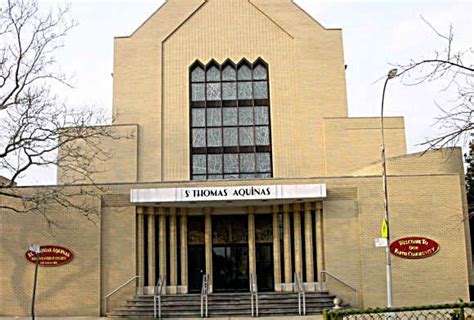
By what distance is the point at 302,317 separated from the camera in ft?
83.5

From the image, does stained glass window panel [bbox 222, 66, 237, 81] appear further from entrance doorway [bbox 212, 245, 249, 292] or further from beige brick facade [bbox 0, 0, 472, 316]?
entrance doorway [bbox 212, 245, 249, 292]

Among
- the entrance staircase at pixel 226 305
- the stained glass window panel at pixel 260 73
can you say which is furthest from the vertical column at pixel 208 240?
the stained glass window panel at pixel 260 73

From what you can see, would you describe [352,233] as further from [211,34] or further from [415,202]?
[211,34]

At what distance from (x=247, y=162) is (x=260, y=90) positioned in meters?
4.00

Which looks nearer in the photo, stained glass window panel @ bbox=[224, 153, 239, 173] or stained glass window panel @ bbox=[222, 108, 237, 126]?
stained glass window panel @ bbox=[224, 153, 239, 173]

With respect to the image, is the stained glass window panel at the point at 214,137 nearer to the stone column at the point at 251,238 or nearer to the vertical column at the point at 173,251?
the stone column at the point at 251,238

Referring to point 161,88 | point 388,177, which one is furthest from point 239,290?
point 161,88

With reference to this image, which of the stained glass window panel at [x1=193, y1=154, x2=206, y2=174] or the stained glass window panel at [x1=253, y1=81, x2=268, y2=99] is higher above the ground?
the stained glass window panel at [x1=253, y1=81, x2=268, y2=99]

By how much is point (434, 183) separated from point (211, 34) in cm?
1444

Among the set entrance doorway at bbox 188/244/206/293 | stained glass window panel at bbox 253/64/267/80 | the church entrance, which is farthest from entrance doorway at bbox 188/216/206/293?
stained glass window panel at bbox 253/64/267/80

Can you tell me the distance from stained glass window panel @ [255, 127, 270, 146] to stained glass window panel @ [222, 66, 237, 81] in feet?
10.3

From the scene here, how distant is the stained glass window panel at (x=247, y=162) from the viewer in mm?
33875

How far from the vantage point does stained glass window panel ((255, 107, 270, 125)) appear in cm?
3450

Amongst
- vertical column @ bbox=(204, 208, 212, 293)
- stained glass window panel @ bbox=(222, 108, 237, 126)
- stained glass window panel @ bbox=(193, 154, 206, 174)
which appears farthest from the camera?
stained glass window panel @ bbox=(222, 108, 237, 126)
